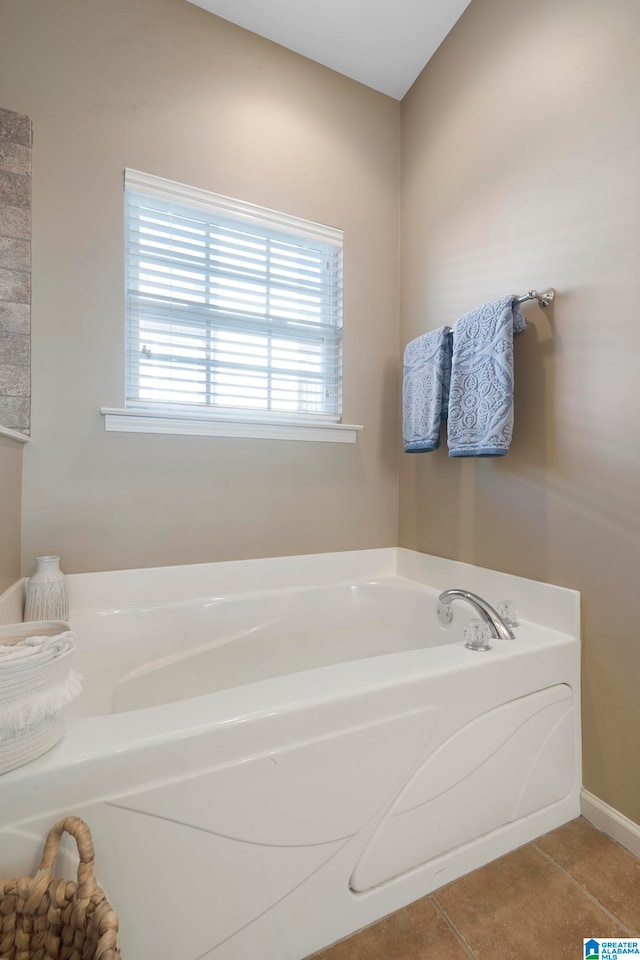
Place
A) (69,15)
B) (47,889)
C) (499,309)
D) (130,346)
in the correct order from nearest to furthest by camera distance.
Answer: (47,889)
(499,309)
(69,15)
(130,346)

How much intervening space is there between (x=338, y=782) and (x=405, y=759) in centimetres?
18

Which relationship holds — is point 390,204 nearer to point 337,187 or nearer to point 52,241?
point 337,187

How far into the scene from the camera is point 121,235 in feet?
5.65

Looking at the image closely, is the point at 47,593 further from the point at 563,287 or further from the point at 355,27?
the point at 355,27

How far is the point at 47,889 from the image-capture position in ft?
2.20

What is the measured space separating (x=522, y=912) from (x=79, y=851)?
1.03 m

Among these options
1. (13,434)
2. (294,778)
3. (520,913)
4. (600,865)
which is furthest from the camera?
(13,434)

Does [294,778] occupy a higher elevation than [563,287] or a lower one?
lower

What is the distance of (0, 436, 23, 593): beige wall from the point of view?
1.36 meters

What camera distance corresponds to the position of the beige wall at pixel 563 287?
125cm

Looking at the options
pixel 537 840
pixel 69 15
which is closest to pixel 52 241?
pixel 69 15

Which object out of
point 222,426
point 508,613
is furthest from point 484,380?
point 222,426

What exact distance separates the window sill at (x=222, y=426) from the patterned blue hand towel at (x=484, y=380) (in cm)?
61

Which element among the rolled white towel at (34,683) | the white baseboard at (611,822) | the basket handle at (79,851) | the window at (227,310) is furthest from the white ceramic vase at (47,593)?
the white baseboard at (611,822)
